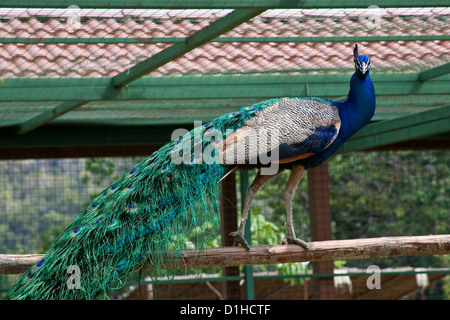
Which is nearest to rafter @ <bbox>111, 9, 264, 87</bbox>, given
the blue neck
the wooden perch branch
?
the blue neck

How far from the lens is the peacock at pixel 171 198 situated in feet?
12.8

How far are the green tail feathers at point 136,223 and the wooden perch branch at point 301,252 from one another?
0.16 m

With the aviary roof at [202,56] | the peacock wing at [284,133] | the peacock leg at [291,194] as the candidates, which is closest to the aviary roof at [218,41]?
the aviary roof at [202,56]

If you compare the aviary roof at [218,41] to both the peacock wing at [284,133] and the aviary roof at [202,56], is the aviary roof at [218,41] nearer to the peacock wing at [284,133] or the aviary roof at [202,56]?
the aviary roof at [202,56]

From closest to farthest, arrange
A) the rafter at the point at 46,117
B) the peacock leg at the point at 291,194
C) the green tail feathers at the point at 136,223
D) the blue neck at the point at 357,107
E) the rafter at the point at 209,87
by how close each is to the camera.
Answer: the green tail feathers at the point at 136,223, the peacock leg at the point at 291,194, the blue neck at the point at 357,107, the rafter at the point at 209,87, the rafter at the point at 46,117

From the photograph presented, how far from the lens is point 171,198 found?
13.5 ft

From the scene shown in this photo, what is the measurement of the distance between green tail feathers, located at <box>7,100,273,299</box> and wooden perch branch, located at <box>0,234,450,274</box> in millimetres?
164

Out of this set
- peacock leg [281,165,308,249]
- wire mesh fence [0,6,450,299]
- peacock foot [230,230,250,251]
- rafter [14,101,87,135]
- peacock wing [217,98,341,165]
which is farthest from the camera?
rafter [14,101,87,135]

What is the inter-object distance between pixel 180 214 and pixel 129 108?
257cm

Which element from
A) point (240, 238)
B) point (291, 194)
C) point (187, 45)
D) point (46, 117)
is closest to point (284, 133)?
point (291, 194)

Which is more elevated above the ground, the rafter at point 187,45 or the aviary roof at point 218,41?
the aviary roof at point 218,41

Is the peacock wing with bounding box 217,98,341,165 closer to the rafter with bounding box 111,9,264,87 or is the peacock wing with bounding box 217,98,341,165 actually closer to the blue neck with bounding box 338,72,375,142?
the blue neck with bounding box 338,72,375,142

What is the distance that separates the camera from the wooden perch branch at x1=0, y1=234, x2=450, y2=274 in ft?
13.8
